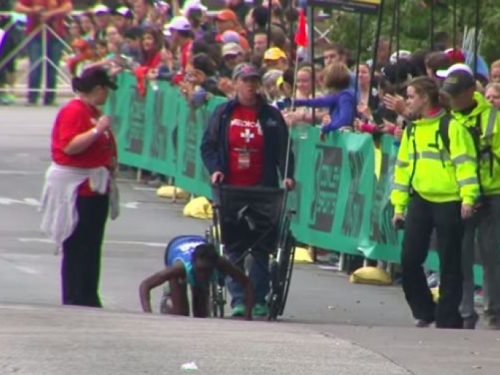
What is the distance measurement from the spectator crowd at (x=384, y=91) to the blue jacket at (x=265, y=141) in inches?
19.3

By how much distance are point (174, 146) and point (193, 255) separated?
29.9 ft

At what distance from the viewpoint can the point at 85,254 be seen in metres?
13.1

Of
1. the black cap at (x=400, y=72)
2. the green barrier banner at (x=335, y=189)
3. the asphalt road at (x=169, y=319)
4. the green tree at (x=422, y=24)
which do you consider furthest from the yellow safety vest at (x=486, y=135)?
the green tree at (x=422, y=24)

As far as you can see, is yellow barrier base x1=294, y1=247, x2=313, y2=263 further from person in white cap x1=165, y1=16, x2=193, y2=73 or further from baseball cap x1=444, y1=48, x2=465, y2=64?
person in white cap x1=165, y1=16, x2=193, y2=73

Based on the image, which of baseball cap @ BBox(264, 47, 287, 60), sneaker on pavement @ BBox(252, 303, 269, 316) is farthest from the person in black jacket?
baseball cap @ BBox(264, 47, 287, 60)

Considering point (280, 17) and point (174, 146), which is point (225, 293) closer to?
point (174, 146)

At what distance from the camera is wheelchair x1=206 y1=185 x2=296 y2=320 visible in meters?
13.3

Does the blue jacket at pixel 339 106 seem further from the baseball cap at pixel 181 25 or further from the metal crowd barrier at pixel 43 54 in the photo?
the metal crowd barrier at pixel 43 54

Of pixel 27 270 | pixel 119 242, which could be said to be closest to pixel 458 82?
pixel 27 270

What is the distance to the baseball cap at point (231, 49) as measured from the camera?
65.6 feet

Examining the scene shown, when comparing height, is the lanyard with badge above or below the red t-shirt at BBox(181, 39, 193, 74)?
below

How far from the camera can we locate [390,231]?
15172 mm

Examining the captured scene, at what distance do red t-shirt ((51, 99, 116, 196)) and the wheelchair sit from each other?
913 mm

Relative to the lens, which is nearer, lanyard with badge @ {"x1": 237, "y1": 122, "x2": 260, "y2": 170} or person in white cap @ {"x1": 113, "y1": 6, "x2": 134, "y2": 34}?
lanyard with badge @ {"x1": 237, "y1": 122, "x2": 260, "y2": 170}
